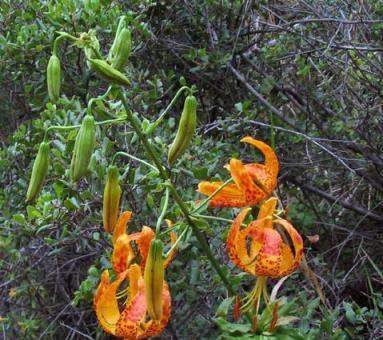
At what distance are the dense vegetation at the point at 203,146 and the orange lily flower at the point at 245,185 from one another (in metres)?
0.08

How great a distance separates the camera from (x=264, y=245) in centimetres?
116

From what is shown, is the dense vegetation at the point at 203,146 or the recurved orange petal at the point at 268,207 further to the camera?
the dense vegetation at the point at 203,146

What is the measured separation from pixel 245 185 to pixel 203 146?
76 cm

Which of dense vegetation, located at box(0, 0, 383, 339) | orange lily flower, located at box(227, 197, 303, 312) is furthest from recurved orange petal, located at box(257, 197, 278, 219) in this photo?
dense vegetation, located at box(0, 0, 383, 339)

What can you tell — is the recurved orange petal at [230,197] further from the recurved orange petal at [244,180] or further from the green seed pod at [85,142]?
the green seed pod at [85,142]

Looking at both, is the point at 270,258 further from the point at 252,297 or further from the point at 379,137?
the point at 379,137

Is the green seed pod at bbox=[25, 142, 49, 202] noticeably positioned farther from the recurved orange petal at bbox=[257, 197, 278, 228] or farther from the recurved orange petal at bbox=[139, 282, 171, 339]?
the recurved orange petal at bbox=[257, 197, 278, 228]

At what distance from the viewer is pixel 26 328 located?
185 centimetres

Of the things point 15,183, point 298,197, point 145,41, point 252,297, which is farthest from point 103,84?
point 252,297

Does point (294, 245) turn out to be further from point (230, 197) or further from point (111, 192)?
point (111, 192)

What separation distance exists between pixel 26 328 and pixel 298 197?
3.43ft

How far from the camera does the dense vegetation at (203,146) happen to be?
63.8 inches

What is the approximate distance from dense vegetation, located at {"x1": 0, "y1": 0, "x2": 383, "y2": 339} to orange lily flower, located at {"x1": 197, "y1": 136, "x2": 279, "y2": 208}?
81 mm

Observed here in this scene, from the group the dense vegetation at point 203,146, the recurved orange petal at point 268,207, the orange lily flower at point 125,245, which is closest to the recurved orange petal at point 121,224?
the orange lily flower at point 125,245
